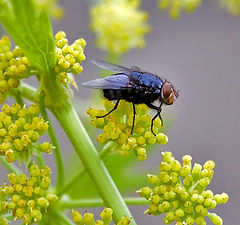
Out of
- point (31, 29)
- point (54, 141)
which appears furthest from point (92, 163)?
point (31, 29)

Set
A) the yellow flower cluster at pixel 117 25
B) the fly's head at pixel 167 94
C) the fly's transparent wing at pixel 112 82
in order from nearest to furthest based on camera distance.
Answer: the fly's transparent wing at pixel 112 82, the fly's head at pixel 167 94, the yellow flower cluster at pixel 117 25

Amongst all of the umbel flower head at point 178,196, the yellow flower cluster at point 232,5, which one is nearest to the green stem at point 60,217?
the umbel flower head at point 178,196

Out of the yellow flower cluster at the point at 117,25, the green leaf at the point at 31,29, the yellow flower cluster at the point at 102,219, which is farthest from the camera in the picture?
the yellow flower cluster at the point at 117,25

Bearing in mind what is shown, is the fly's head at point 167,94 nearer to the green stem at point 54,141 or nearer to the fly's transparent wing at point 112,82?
the fly's transparent wing at point 112,82

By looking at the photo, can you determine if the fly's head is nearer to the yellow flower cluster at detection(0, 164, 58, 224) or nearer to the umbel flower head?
the umbel flower head

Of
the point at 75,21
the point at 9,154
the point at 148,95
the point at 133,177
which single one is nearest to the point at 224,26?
the point at 75,21

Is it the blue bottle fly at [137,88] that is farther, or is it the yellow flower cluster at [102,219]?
the blue bottle fly at [137,88]

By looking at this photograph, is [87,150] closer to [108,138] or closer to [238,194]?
[108,138]
